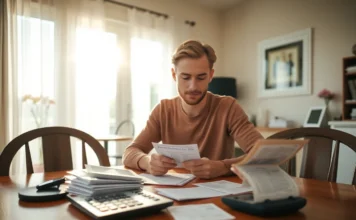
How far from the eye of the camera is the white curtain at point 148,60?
3672mm

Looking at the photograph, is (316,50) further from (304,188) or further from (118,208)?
(118,208)

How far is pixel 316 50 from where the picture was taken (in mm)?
3445

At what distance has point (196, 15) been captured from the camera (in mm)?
4414

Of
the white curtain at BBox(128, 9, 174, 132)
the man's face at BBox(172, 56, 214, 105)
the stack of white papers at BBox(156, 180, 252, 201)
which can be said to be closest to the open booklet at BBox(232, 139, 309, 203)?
the stack of white papers at BBox(156, 180, 252, 201)

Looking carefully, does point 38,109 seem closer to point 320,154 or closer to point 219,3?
point 320,154

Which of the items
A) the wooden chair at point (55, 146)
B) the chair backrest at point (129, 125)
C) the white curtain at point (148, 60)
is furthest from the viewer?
the white curtain at point (148, 60)

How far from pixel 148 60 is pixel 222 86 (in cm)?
106

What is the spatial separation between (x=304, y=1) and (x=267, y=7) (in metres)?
0.56

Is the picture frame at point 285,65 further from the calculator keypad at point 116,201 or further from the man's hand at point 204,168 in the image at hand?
the calculator keypad at point 116,201

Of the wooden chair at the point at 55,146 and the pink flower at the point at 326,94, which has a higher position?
the pink flower at the point at 326,94

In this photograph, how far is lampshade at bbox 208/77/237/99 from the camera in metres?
3.95

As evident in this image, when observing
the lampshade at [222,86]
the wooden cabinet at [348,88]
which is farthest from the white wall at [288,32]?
the lampshade at [222,86]

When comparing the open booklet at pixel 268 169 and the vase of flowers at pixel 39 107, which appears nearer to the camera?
the open booklet at pixel 268 169

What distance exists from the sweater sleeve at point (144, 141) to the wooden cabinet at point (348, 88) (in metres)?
2.17
